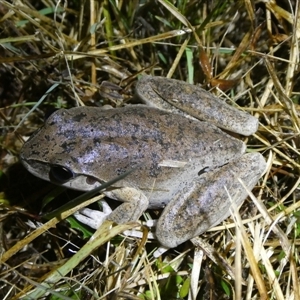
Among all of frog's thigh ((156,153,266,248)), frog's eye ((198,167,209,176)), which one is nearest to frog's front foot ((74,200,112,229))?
frog's thigh ((156,153,266,248))

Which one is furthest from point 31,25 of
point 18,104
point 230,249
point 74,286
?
point 230,249

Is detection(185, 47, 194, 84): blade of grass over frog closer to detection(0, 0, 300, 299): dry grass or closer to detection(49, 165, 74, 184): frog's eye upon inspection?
detection(0, 0, 300, 299): dry grass

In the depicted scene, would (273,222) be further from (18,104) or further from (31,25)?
(31,25)

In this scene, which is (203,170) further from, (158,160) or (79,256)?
(79,256)

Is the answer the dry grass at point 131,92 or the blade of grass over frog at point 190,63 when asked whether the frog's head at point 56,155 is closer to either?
the dry grass at point 131,92

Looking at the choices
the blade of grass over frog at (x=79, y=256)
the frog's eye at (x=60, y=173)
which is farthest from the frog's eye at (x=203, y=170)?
the frog's eye at (x=60, y=173)

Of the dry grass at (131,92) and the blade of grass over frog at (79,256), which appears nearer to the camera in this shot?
the blade of grass over frog at (79,256)
